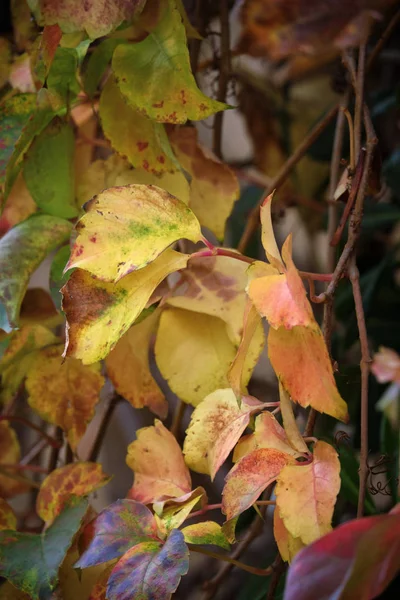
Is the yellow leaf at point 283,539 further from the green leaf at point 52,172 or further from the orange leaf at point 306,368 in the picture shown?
the green leaf at point 52,172

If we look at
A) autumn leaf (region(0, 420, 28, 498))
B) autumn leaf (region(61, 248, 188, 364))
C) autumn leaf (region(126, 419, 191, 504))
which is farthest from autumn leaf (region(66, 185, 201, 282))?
autumn leaf (region(0, 420, 28, 498))

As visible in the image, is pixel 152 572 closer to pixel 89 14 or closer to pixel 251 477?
pixel 251 477

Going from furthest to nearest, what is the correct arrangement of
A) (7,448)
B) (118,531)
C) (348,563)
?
(7,448), (118,531), (348,563)

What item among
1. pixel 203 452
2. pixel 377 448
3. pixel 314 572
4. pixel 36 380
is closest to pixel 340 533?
pixel 314 572

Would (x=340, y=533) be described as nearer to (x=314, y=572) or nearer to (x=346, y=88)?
(x=314, y=572)

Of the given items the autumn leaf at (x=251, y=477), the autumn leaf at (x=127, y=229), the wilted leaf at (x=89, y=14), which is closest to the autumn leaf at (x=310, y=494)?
the autumn leaf at (x=251, y=477)

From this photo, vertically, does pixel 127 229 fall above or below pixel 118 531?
above

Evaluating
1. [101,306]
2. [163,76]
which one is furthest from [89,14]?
[101,306]
